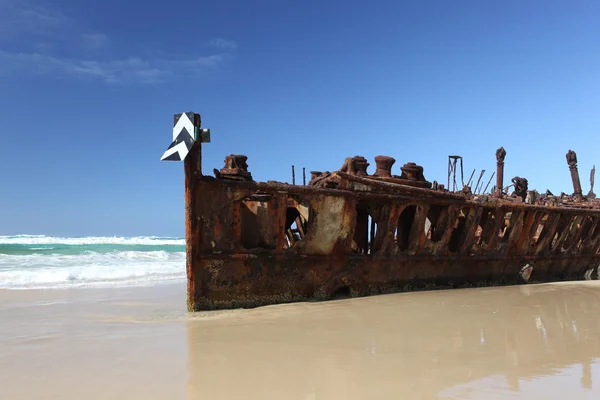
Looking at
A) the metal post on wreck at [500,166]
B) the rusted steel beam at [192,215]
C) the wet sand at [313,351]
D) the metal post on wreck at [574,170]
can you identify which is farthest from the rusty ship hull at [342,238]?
the metal post on wreck at [574,170]

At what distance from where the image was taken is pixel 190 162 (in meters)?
5.89

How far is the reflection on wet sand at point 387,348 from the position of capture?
3.13 metres

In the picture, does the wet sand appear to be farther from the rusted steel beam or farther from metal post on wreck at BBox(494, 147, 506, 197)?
metal post on wreck at BBox(494, 147, 506, 197)

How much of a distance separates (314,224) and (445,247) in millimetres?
2870

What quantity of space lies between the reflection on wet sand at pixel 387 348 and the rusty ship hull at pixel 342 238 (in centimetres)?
42

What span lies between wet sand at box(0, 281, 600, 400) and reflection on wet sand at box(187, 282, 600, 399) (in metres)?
0.01

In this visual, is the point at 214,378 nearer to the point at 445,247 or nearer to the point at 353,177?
the point at 353,177

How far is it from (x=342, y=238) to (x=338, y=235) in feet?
0.28

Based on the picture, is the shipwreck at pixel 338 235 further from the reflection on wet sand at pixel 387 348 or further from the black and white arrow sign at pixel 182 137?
the reflection on wet sand at pixel 387 348

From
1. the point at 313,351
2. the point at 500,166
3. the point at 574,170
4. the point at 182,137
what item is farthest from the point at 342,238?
the point at 574,170

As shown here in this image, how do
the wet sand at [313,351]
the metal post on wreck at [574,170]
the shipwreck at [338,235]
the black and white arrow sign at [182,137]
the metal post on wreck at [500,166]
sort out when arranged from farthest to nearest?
the metal post on wreck at [574,170] → the metal post on wreck at [500,166] → the shipwreck at [338,235] → the black and white arrow sign at [182,137] → the wet sand at [313,351]

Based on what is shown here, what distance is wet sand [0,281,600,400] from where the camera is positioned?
3102 mm

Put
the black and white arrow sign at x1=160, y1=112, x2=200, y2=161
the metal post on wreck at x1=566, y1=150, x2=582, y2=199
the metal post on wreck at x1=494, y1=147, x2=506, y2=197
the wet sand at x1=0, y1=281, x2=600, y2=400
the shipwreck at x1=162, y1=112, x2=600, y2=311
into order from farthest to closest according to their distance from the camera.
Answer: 1. the metal post on wreck at x1=566, y1=150, x2=582, y2=199
2. the metal post on wreck at x1=494, y1=147, x2=506, y2=197
3. the shipwreck at x1=162, y1=112, x2=600, y2=311
4. the black and white arrow sign at x1=160, y1=112, x2=200, y2=161
5. the wet sand at x1=0, y1=281, x2=600, y2=400

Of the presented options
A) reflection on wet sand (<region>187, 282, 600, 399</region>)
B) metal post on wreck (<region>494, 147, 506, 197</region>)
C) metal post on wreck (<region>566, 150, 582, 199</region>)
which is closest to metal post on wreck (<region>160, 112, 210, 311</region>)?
reflection on wet sand (<region>187, 282, 600, 399</region>)
